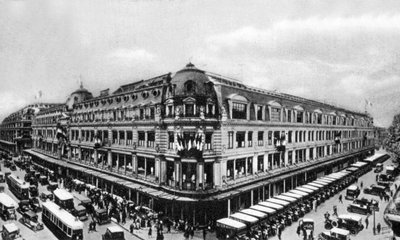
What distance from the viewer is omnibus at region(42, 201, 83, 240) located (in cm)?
2675

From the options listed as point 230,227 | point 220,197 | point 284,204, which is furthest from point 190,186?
point 284,204

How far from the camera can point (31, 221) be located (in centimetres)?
3272

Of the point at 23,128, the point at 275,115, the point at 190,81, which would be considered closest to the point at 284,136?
the point at 275,115

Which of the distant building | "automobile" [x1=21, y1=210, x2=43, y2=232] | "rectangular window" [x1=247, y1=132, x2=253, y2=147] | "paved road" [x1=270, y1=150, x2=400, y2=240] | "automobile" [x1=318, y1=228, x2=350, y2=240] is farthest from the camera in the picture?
the distant building

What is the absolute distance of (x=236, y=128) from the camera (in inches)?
1403

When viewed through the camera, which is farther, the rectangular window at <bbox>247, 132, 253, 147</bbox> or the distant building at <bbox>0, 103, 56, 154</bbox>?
the distant building at <bbox>0, 103, 56, 154</bbox>

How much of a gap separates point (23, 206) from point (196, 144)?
2459cm

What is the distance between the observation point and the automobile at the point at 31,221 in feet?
105

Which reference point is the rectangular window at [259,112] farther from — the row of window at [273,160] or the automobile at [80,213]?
the automobile at [80,213]

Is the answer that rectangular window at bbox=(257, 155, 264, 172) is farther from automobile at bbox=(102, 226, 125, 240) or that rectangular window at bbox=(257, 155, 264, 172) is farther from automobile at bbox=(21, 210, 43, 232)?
automobile at bbox=(21, 210, 43, 232)

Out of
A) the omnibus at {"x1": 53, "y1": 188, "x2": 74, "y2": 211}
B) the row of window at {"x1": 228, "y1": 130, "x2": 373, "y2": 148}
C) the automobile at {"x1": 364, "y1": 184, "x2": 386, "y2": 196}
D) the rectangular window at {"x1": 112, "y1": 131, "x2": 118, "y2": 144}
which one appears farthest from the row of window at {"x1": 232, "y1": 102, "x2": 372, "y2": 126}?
the omnibus at {"x1": 53, "y1": 188, "x2": 74, "y2": 211}

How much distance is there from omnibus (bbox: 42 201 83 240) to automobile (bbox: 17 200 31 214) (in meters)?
5.01

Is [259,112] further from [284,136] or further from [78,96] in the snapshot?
[78,96]

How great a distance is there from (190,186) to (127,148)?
14962mm
